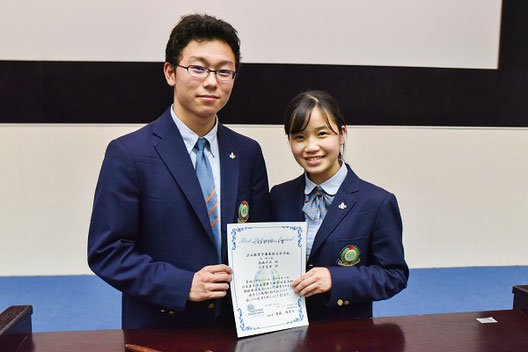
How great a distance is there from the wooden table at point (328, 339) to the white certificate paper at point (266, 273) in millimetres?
40

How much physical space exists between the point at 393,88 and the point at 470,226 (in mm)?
1418

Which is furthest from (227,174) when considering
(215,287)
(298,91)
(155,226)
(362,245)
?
(298,91)

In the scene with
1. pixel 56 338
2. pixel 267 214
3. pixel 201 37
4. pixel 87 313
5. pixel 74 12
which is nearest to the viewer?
pixel 56 338

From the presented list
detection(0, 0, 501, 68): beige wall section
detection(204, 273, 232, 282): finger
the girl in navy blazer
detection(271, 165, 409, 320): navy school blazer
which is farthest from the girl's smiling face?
detection(0, 0, 501, 68): beige wall section

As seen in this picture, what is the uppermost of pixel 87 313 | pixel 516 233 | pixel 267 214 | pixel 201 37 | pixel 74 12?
pixel 74 12

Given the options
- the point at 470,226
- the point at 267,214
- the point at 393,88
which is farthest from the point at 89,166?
the point at 470,226

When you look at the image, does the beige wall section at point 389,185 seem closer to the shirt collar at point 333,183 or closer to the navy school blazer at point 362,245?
Result: the shirt collar at point 333,183

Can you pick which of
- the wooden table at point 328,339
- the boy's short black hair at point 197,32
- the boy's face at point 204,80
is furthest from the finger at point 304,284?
the boy's short black hair at point 197,32

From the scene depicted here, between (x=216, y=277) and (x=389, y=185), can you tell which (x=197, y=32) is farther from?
(x=389, y=185)

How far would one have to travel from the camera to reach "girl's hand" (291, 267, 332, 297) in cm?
124

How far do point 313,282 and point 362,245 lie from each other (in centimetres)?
25

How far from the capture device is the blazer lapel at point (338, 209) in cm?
137

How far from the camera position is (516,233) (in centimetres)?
372

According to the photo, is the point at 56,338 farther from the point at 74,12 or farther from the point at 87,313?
the point at 74,12
